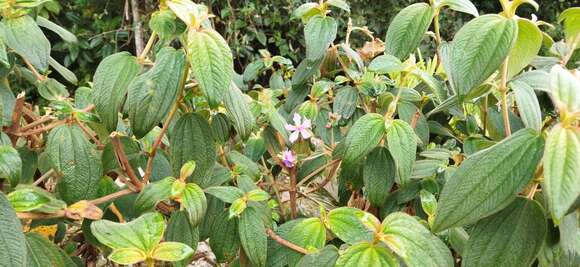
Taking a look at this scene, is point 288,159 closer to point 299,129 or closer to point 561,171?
point 299,129

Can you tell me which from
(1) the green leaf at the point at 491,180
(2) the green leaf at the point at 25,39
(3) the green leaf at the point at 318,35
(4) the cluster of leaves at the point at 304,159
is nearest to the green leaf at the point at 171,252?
(4) the cluster of leaves at the point at 304,159

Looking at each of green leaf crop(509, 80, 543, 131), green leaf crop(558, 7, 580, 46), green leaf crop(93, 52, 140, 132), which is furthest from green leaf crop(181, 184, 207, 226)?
green leaf crop(558, 7, 580, 46)

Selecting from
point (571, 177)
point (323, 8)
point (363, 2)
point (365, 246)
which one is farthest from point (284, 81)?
point (363, 2)

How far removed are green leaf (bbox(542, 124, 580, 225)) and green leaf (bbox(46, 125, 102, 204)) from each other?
1.61ft

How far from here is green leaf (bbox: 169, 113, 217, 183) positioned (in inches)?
28.0

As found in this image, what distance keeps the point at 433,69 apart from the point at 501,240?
1.74 feet

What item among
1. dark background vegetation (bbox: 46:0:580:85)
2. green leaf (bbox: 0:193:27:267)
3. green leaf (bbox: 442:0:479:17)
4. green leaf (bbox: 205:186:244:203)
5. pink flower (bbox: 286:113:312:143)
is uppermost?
green leaf (bbox: 442:0:479:17)

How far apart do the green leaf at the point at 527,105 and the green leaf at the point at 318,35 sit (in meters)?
0.36

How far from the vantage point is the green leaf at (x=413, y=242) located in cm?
56

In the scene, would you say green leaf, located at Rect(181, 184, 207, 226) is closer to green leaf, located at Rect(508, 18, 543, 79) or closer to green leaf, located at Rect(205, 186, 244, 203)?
green leaf, located at Rect(205, 186, 244, 203)

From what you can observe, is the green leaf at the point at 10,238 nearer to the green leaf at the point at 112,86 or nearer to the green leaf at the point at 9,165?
the green leaf at the point at 9,165

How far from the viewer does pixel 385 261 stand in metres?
0.55

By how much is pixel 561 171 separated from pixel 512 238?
0.45ft

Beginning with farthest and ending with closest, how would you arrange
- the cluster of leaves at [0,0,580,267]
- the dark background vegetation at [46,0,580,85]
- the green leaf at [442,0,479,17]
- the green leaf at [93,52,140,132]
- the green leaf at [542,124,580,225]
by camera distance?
the dark background vegetation at [46,0,580,85], the green leaf at [442,0,479,17], the green leaf at [93,52,140,132], the cluster of leaves at [0,0,580,267], the green leaf at [542,124,580,225]
